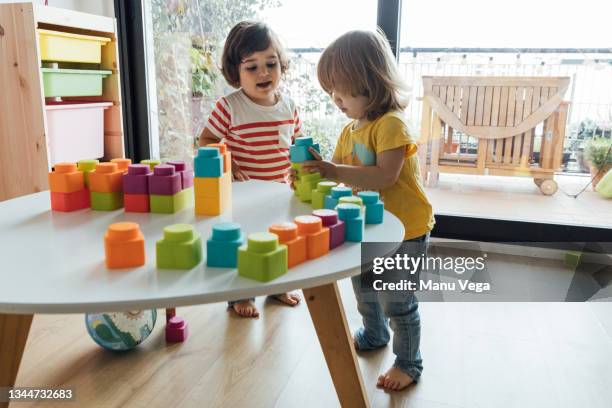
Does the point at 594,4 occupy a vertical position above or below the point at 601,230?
above

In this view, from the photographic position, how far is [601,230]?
195cm

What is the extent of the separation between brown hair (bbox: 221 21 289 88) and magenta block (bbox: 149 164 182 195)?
0.67 m

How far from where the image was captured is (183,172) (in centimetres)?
98

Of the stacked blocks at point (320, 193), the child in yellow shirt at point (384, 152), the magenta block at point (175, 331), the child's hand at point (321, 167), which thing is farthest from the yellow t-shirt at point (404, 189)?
the magenta block at point (175, 331)

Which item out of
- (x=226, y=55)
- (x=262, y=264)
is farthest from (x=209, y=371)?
(x=226, y=55)

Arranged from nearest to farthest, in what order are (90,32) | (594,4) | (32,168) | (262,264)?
1. (262,264)
2. (32,168)
3. (594,4)
4. (90,32)

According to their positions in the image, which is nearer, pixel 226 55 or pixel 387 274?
pixel 387 274

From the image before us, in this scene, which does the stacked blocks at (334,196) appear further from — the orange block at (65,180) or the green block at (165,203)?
the orange block at (65,180)

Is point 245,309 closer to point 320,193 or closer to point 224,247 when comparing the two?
point 320,193

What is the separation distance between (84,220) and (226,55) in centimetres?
81

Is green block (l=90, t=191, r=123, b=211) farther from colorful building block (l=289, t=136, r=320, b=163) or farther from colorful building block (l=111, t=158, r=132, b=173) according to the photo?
colorful building block (l=289, t=136, r=320, b=163)

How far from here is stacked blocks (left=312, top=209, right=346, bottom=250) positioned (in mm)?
766

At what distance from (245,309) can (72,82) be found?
1.12 m

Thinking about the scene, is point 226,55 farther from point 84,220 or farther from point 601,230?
point 601,230
